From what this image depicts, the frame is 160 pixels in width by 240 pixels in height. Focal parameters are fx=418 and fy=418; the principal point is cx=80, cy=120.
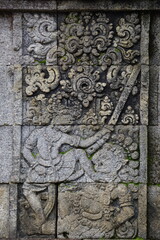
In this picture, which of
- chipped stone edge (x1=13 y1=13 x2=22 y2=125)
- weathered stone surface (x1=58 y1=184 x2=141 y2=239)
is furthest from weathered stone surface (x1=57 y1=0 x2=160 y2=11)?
weathered stone surface (x1=58 y1=184 x2=141 y2=239)

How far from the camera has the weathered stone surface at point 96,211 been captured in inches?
205

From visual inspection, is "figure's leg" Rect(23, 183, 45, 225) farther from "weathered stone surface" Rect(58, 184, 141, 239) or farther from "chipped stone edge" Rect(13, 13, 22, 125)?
"chipped stone edge" Rect(13, 13, 22, 125)

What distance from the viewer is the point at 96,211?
205 inches

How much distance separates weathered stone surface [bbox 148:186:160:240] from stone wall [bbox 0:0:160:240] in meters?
0.01

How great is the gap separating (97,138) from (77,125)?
0.30 m

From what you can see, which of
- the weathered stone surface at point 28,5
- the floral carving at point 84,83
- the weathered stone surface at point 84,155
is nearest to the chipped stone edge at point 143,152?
the weathered stone surface at point 84,155

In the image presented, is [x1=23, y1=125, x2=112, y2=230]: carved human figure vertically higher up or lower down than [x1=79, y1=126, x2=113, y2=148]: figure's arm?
lower down

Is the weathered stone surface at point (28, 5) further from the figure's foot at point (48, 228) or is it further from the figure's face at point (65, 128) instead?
the figure's foot at point (48, 228)

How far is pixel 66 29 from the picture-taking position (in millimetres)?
5258

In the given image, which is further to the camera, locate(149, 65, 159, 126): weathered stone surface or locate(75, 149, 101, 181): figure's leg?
locate(149, 65, 159, 126): weathered stone surface

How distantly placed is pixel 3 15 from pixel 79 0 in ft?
3.24

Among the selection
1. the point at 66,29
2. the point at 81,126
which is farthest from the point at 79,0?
the point at 81,126

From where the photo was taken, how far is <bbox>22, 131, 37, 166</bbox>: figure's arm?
5220 millimetres

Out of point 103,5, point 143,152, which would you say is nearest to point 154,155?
point 143,152
